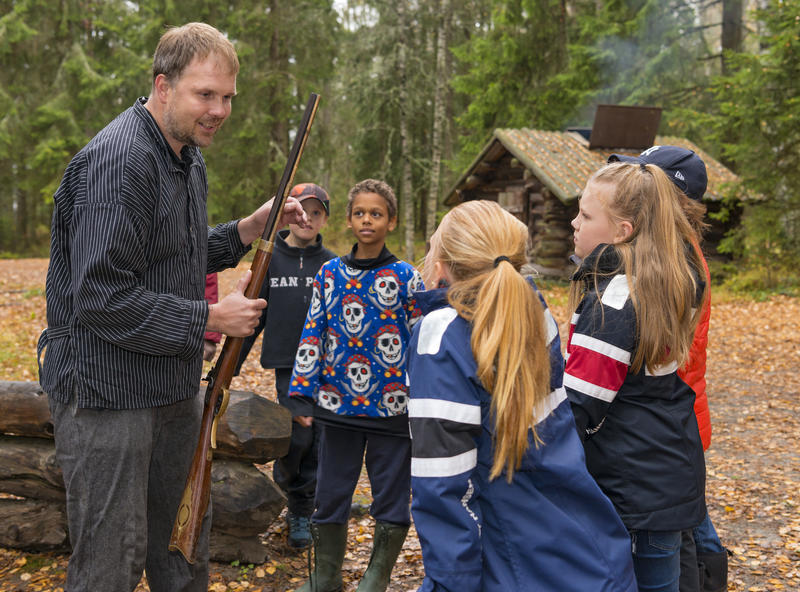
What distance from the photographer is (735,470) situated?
20.7 feet

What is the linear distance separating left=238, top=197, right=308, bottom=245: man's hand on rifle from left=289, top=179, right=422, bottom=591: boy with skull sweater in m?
0.71

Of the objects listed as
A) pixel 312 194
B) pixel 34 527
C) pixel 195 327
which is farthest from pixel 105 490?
pixel 312 194

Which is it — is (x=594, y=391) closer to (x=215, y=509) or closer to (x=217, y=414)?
(x=217, y=414)

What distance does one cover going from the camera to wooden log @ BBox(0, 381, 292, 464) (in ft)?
13.0

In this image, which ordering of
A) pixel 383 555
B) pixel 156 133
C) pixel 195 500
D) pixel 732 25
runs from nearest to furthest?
pixel 156 133, pixel 195 500, pixel 383 555, pixel 732 25

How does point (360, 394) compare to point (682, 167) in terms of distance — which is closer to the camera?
point (682, 167)

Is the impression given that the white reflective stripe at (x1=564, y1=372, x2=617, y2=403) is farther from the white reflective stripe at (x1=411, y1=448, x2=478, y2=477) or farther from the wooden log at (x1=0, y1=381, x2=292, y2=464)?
the wooden log at (x1=0, y1=381, x2=292, y2=464)

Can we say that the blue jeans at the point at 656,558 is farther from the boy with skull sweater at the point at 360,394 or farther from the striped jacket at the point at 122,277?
the striped jacket at the point at 122,277

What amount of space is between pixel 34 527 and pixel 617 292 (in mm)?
3697

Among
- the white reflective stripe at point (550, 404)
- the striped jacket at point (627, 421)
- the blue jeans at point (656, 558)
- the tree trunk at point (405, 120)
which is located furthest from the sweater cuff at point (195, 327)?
the tree trunk at point (405, 120)

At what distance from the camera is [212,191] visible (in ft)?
78.4

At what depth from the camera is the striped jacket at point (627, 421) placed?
8.22ft

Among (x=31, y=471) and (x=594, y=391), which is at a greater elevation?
(x=594, y=391)

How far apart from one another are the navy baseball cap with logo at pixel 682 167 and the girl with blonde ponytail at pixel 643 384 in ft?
1.33
